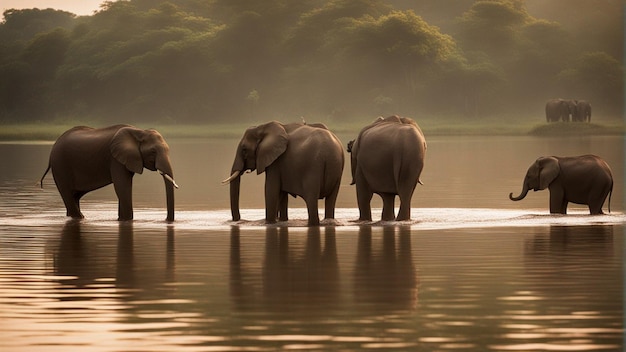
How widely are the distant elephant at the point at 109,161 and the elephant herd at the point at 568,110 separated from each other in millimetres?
69912

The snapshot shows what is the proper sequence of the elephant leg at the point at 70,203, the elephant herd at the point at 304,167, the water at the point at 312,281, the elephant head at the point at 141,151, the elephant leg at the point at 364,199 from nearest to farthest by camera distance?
1. the water at the point at 312,281
2. the elephant herd at the point at 304,167
3. the elephant leg at the point at 364,199
4. the elephant head at the point at 141,151
5. the elephant leg at the point at 70,203

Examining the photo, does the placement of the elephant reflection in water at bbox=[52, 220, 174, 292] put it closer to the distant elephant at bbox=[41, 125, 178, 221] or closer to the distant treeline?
the distant elephant at bbox=[41, 125, 178, 221]

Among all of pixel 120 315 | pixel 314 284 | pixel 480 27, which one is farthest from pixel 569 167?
pixel 480 27

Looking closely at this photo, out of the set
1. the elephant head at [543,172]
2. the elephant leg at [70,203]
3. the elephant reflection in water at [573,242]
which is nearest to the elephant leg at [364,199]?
the elephant reflection in water at [573,242]

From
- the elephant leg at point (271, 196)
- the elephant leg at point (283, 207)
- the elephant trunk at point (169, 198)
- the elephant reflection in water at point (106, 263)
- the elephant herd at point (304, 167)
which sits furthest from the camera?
the elephant trunk at point (169, 198)

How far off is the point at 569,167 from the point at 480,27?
9813 centimetres

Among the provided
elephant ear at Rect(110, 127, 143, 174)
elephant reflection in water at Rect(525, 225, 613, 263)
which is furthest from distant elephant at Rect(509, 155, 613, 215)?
elephant ear at Rect(110, 127, 143, 174)

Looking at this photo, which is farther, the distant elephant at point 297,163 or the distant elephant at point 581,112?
the distant elephant at point 581,112

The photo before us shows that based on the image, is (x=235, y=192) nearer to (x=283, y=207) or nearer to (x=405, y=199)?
(x=283, y=207)

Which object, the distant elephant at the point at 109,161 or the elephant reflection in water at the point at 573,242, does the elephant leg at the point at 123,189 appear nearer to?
the distant elephant at the point at 109,161

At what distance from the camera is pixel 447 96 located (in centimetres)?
11325

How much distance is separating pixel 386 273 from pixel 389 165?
690 cm

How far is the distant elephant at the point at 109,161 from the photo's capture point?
23.6 meters

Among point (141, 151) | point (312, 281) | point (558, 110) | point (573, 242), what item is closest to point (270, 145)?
point (141, 151)
